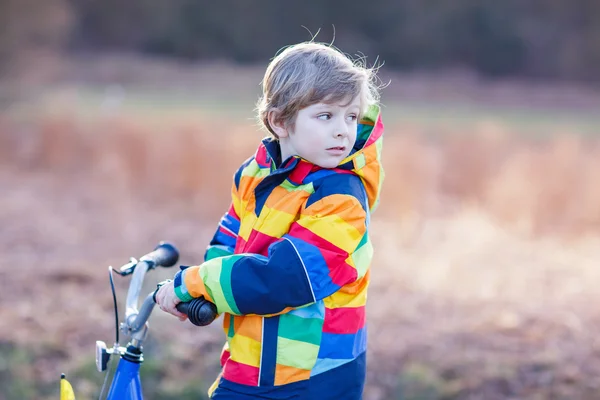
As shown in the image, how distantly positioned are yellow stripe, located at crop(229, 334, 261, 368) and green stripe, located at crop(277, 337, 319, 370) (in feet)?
0.21

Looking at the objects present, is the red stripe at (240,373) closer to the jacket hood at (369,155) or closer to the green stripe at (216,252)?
the green stripe at (216,252)

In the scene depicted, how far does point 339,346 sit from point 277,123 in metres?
0.65

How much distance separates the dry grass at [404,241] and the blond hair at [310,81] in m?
2.31

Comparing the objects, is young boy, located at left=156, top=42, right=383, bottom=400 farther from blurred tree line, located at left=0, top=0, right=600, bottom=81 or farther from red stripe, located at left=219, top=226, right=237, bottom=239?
blurred tree line, located at left=0, top=0, right=600, bottom=81

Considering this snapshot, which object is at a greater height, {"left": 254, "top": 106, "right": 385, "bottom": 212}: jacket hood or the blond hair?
the blond hair

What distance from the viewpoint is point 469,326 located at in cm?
482

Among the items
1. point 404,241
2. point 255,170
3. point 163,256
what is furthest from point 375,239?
point 255,170

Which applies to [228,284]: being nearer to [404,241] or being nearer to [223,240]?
[223,240]

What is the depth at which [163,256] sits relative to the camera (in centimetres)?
250

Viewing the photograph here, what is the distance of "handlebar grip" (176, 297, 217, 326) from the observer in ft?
6.66

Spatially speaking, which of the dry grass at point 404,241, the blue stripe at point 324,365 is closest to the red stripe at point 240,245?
the blue stripe at point 324,365

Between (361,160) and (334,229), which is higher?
(361,160)

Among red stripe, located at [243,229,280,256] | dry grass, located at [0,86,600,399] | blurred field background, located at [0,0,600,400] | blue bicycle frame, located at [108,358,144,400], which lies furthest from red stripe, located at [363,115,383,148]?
dry grass, located at [0,86,600,399]

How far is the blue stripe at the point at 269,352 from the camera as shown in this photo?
2.15 meters
